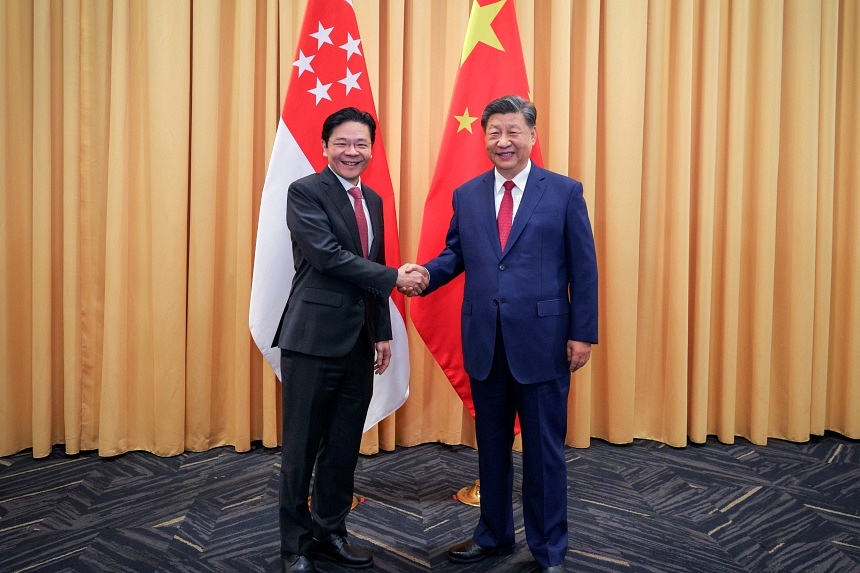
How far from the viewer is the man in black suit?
2.13 meters

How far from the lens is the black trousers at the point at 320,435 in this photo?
2.17 metres

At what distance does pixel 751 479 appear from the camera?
316 cm

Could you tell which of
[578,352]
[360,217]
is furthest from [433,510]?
[360,217]

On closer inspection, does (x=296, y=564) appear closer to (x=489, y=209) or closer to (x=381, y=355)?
(x=381, y=355)

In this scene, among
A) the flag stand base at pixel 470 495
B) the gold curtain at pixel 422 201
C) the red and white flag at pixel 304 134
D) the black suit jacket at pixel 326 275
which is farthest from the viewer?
the gold curtain at pixel 422 201

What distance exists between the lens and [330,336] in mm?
2139

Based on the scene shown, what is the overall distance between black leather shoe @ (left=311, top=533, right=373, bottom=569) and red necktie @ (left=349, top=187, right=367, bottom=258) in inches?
43.7

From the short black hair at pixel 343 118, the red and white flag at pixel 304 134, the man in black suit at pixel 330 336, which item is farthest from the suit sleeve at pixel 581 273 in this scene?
the red and white flag at pixel 304 134

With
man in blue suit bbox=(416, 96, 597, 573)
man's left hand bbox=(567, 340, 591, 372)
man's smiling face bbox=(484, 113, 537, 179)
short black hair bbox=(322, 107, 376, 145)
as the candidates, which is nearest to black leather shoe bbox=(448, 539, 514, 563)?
man in blue suit bbox=(416, 96, 597, 573)

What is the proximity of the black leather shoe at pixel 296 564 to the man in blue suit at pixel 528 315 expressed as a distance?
1.77 ft

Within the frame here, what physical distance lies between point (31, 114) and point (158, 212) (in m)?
0.90

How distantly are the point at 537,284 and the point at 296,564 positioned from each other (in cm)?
133

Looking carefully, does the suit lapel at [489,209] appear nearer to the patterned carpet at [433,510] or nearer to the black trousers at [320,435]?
the black trousers at [320,435]

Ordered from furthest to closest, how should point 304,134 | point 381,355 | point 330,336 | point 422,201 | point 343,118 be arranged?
point 422,201 → point 304,134 → point 381,355 → point 343,118 → point 330,336
